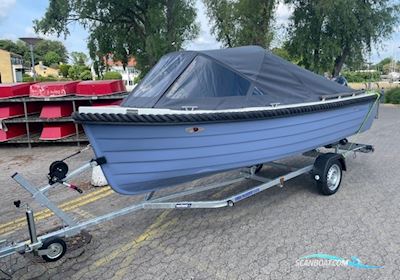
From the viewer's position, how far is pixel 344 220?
14.9 ft

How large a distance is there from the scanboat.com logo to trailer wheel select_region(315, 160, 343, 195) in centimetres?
173

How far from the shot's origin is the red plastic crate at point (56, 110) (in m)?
9.71

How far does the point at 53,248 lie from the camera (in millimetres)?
3494

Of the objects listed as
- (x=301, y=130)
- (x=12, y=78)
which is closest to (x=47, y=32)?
(x=301, y=130)

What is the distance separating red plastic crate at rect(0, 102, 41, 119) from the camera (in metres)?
9.88

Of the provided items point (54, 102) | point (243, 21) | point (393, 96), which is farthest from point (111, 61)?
point (393, 96)

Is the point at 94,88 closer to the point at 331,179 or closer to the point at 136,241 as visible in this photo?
the point at 136,241

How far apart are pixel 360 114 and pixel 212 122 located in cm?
373

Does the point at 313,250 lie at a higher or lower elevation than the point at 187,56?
lower

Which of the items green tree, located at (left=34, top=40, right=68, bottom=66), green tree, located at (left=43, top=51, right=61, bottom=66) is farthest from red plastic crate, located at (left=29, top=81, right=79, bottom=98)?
green tree, located at (left=34, top=40, right=68, bottom=66)

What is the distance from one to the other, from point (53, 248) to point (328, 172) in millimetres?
3877

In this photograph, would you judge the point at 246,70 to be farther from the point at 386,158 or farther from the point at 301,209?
the point at 386,158

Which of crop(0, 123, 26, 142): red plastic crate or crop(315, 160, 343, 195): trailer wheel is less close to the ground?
crop(0, 123, 26, 142): red plastic crate

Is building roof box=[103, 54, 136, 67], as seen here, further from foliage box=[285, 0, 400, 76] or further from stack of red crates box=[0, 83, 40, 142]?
stack of red crates box=[0, 83, 40, 142]
